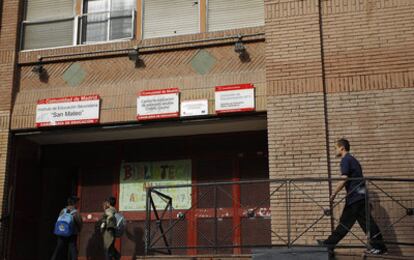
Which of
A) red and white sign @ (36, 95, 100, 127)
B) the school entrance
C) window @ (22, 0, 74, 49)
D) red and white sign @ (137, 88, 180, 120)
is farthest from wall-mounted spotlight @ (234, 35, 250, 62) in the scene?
window @ (22, 0, 74, 49)

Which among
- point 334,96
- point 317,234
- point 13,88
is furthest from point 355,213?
point 13,88

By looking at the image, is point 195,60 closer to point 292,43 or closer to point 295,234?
point 292,43

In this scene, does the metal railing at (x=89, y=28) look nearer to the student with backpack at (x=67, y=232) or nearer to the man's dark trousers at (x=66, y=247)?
the student with backpack at (x=67, y=232)

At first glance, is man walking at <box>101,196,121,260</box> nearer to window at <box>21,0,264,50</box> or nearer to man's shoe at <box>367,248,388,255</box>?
window at <box>21,0,264,50</box>

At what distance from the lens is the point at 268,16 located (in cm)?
1138

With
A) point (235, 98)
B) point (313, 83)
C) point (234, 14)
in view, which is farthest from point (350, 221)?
point (234, 14)

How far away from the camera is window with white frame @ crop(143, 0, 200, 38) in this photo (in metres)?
12.2

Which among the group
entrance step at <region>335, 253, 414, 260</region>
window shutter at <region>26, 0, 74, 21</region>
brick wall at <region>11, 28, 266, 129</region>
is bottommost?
entrance step at <region>335, 253, 414, 260</region>

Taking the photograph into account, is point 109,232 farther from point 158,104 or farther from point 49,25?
point 49,25

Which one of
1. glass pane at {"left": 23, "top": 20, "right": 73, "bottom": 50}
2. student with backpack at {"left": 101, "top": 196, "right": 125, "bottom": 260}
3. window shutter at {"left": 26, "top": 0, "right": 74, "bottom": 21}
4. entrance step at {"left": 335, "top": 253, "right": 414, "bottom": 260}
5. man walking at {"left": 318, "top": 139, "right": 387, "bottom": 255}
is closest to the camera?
entrance step at {"left": 335, "top": 253, "right": 414, "bottom": 260}

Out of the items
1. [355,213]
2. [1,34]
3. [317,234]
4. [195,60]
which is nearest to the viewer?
[355,213]

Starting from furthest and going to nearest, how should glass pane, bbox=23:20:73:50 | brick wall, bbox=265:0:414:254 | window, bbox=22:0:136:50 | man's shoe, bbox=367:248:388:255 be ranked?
glass pane, bbox=23:20:73:50 < window, bbox=22:0:136:50 < brick wall, bbox=265:0:414:254 < man's shoe, bbox=367:248:388:255

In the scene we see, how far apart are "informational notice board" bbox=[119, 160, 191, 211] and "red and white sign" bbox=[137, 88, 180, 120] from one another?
1.49 meters

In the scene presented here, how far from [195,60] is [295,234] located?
3796 millimetres
